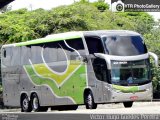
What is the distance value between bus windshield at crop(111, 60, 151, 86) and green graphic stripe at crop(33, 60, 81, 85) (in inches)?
55.6

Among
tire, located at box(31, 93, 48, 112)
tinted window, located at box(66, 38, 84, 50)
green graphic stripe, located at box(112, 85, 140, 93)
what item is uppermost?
tinted window, located at box(66, 38, 84, 50)

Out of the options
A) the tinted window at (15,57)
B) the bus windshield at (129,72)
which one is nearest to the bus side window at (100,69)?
the bus windshield at (129,72)

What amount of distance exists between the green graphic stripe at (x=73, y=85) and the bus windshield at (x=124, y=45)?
123 cm

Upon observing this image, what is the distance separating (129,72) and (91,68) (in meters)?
1.43

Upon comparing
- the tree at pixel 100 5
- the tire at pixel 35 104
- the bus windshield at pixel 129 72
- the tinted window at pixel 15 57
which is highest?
the tree at pixel 100 5

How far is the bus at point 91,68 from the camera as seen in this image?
723 inches

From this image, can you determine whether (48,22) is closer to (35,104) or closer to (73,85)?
(35,104)

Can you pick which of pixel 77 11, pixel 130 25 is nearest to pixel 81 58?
pixel 77 11

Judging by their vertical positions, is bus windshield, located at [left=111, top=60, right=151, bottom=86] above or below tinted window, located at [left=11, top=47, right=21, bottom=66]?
below

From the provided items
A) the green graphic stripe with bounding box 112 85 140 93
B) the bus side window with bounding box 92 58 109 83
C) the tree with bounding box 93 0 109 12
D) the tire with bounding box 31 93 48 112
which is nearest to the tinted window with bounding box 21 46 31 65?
the tire with bounding box 31 93 48 112

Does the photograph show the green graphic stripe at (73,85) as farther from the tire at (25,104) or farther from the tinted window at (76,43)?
the tire at (25,104)

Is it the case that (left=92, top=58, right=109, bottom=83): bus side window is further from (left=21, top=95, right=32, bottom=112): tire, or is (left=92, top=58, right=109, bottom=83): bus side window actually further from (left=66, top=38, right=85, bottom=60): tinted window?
(left=21, top=95, right=32, bottom=112): tire

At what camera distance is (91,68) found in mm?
18359

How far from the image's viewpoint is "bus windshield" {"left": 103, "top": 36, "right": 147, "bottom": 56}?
60.4 feet
